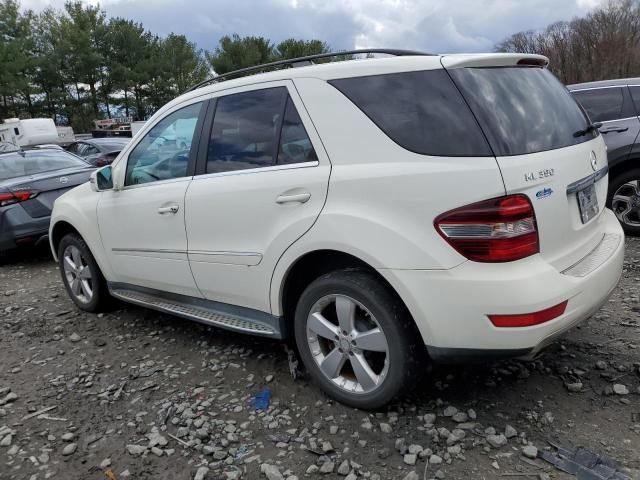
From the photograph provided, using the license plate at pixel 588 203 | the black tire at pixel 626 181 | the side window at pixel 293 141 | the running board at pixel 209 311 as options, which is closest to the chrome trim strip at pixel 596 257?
the license plate at pixel 588 203

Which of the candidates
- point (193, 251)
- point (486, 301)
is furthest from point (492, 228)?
point (193, 251)

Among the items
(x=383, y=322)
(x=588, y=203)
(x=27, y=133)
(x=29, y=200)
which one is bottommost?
(x=383, y=322)

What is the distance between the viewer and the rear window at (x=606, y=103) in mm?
5918

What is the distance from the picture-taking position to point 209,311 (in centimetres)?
350

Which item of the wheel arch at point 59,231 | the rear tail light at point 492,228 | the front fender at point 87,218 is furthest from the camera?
the wheel arch at point 59,231

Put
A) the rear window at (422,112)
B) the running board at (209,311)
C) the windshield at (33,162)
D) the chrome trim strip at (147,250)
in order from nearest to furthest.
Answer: the rear window at (422,112), the running board at (209,311), the chrome trim strip at (147,250), the windshield at (33,162)

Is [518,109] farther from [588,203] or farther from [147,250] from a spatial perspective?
[147,250]

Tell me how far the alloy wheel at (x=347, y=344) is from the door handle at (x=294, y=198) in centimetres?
51

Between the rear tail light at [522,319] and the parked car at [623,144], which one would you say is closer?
the rear tail light at [522,319]

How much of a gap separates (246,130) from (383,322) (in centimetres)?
139

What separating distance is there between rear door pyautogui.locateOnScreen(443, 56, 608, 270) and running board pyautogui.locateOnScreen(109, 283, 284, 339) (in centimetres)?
147

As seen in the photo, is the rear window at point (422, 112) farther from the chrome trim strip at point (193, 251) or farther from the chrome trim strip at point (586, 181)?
the chrome trim strip at point (193, 251)

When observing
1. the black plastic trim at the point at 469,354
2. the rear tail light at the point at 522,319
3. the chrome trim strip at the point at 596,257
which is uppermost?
the chrome trim strip at the point at 596,257

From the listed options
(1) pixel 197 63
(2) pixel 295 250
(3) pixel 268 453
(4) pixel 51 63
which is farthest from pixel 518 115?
(1) pixel 197 63
